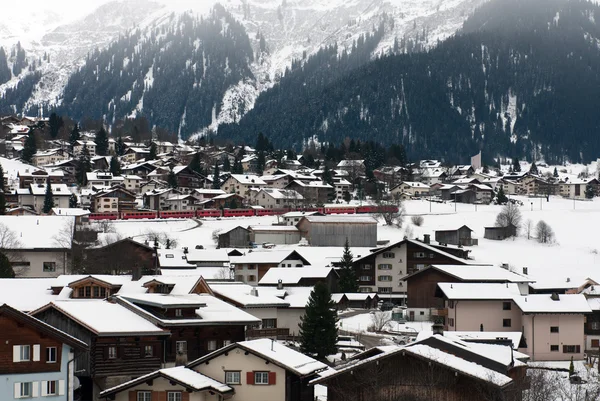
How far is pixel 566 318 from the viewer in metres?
43.3

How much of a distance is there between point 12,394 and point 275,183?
93.2 m

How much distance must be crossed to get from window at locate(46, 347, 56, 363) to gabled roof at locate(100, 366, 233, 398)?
2.04m

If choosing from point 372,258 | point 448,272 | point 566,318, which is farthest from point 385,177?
point 566,318

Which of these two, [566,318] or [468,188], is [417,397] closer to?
[566,318]

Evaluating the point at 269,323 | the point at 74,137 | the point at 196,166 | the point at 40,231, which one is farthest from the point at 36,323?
the point at 74,137

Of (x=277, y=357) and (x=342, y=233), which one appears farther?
(x=342, y=233)

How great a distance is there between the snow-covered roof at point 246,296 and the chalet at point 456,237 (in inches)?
1477

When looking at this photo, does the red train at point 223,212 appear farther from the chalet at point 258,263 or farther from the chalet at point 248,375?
the chalet at point 248,375

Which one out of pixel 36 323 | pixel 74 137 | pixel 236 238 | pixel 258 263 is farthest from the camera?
pixel 74 137

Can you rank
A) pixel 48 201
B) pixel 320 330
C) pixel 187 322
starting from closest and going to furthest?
1. pixel 187 322
2. pixel 320 330
3. pixel 48 201

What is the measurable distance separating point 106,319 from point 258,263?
32.3 meters

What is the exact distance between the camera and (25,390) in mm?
Result: 25203

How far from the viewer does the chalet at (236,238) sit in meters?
79.1

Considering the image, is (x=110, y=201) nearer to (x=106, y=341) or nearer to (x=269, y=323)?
(x=269, y=323)
